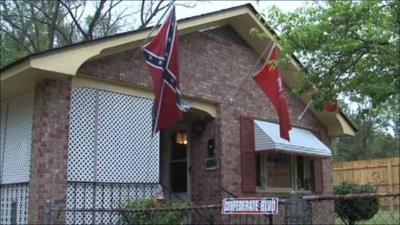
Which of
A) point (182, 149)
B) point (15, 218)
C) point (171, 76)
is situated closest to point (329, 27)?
point (171, 76)

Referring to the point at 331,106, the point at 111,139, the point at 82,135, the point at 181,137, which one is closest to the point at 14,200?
the point at 82,135

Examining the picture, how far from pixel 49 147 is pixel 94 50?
197 centimetres

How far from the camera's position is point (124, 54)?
11.7m

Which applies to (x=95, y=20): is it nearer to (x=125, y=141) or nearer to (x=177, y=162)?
(x=177, y=162)

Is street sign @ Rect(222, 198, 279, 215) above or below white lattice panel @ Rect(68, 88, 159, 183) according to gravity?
below

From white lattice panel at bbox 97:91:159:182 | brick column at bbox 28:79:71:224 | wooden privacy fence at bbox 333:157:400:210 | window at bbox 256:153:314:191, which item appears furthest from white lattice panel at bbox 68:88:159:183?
wooden privacy fence at bbox 333:157:400:210

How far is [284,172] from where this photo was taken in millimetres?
15391

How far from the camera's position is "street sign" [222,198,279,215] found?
5.41 meters

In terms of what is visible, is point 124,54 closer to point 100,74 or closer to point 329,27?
point 100,74

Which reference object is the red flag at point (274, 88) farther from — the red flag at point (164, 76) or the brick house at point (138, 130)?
the red flag at point (164, 76)

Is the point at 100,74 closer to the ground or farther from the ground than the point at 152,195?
farther from the ground

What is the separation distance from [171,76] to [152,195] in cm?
298

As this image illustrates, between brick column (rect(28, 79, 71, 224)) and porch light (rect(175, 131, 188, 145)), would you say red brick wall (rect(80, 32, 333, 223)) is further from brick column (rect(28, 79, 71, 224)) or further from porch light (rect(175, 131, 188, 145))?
brick column (rect(28, 79, 71, 224))

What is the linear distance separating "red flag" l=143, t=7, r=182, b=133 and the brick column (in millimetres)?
1783
